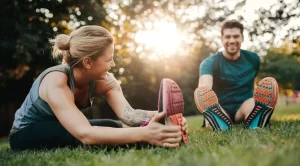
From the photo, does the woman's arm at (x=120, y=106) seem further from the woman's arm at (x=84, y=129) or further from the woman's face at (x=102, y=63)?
the woman's arm at (x=84, y=129)

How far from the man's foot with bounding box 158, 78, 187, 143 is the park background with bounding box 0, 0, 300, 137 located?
2.66 m

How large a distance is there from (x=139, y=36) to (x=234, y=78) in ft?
50.0

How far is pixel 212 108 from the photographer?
137 inches

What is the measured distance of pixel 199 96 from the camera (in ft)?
11.5

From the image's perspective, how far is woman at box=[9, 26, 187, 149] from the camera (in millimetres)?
2258

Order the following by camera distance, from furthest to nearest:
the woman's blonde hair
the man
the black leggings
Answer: the man → the black leggings → the woman's blonde hair

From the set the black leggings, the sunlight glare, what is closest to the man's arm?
the black leggings

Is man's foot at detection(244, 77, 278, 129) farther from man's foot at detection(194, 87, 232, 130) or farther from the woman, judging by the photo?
the woman

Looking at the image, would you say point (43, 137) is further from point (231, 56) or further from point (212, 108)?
point (231, 56)

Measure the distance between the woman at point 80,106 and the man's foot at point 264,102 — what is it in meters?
1.19

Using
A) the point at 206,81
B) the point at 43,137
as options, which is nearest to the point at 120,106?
the point at 43,137

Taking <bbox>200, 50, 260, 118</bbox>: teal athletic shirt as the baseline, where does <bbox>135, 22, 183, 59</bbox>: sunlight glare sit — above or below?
above

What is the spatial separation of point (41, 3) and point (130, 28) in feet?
17.9

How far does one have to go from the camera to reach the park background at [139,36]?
539 centimetres
